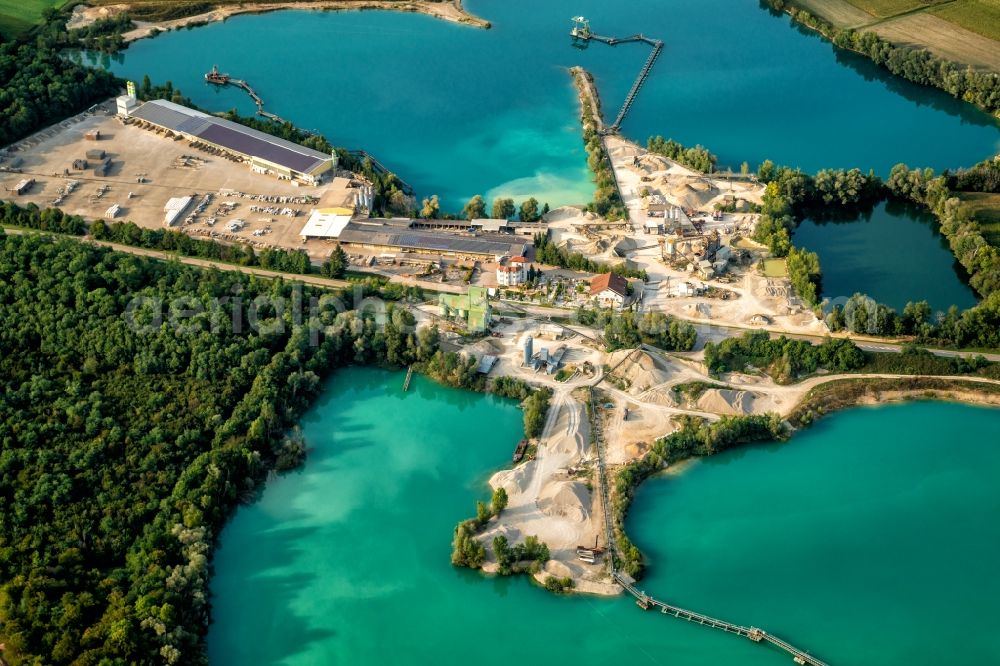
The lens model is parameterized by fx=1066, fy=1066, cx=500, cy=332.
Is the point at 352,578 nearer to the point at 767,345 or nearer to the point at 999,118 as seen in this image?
the point at 767,345

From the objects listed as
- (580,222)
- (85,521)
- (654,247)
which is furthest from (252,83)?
(85,521)

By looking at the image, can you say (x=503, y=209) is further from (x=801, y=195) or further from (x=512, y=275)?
(x=801, y=195)

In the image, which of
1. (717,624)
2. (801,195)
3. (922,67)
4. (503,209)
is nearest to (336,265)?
→ (503,209)

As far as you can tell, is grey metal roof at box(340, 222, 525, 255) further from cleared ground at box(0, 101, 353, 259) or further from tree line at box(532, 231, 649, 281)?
cleared ground at box(0, 101, 353, 259)

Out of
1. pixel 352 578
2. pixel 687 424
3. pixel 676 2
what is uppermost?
pixel 676 2

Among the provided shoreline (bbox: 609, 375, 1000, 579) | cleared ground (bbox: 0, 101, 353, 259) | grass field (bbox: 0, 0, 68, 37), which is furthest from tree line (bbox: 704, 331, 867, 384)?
grass field (bbox: 0, 0, 68, 37)

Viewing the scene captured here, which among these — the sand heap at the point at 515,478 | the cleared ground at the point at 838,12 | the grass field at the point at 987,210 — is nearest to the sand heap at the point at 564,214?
the sand heap at the point at 515,478
